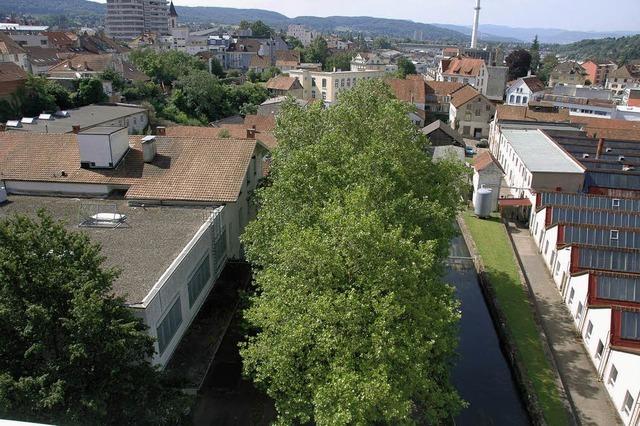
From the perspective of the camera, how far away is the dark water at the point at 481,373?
22125mm

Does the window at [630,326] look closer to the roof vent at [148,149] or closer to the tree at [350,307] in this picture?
the tree at [350,307]

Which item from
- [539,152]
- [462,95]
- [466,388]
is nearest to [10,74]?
[539,152]

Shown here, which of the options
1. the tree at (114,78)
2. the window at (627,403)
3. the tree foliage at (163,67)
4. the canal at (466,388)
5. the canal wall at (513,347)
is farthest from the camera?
the tree foliage at (163,67)

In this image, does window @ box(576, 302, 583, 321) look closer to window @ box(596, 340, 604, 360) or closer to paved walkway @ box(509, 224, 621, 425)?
paved walkway @ box(509, 224, 621, 425)

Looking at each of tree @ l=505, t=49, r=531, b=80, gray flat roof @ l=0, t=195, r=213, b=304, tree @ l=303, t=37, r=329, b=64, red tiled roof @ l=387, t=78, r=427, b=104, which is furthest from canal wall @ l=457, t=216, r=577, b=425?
tree @ l=303, t=37, r=329, b=64

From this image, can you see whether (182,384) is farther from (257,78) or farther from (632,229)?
(257,78)

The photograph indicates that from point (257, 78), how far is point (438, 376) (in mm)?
104871

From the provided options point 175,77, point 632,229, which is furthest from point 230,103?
point 632,229

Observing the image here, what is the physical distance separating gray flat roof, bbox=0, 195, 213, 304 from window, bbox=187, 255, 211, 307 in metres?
1.58

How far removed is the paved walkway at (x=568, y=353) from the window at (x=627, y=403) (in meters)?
0.55

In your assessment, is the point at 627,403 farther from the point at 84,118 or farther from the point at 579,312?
the point at 84,118

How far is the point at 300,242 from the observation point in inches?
680

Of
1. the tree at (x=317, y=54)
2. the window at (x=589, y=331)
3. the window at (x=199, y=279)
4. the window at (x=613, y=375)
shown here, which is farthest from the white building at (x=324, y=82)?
the window at (x=613, y=375)

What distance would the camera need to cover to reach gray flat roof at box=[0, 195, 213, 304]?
19.0m
